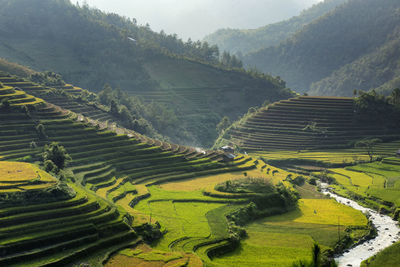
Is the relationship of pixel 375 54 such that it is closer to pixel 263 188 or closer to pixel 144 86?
pixel 144 86

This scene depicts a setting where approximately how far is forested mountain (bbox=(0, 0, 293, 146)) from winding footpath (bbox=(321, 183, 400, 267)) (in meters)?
58.8

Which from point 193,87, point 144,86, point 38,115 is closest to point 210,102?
point 193,87

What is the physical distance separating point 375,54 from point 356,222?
145328mm

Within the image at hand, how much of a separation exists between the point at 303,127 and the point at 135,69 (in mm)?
61214

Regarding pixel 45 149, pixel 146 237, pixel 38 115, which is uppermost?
pixel 38 115

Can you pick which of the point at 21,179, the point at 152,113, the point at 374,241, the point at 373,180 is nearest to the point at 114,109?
the point at 152,113

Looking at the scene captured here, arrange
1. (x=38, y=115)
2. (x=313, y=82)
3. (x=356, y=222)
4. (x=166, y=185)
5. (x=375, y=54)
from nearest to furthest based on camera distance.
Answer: (x=356, y=222) → (x=166, y=185) → (x=38, y=115) → (x=375, y=54) → (x=313, y=82)

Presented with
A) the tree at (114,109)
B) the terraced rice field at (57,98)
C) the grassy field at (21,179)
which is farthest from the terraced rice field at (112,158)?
the tree at (114,109)

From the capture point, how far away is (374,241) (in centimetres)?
3950

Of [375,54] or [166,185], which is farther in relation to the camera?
[375,54]

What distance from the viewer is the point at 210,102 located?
120750 mm

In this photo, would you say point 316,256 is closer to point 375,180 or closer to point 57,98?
point 375,180

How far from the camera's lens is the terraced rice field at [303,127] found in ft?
269

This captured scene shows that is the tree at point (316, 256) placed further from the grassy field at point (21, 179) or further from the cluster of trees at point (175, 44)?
the cluster of trees at point (175, 44)
